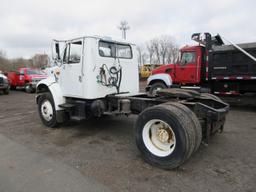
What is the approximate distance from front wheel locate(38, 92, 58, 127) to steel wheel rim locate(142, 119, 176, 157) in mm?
2971

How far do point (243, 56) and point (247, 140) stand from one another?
4.46m

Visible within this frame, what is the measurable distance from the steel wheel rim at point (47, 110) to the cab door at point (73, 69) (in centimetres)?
70

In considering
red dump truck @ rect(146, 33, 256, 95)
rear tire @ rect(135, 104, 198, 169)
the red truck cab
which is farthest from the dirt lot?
the red truck cab

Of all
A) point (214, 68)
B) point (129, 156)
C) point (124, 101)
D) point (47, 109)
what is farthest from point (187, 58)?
point (129, 156)

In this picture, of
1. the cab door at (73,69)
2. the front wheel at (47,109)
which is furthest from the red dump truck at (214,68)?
the front wheel at (47,109)

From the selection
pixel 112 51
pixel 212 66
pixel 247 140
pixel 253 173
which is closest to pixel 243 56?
pixel 212 66

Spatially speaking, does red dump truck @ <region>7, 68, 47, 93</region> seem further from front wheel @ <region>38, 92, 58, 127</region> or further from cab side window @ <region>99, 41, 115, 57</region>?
cab side window @ <region>99, 41, 115, 57</region>

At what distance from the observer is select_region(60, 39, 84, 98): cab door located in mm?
5008

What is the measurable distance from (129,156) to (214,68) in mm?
6342

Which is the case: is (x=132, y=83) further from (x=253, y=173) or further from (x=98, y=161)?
(x=253, y=173)

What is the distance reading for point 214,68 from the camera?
8711 mm

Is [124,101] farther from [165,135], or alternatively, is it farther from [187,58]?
[187,58]

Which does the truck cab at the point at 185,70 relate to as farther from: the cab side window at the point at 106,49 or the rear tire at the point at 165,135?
the rear tire at the point at 165,135

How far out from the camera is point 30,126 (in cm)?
609
